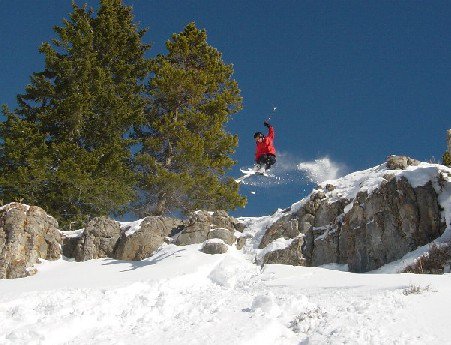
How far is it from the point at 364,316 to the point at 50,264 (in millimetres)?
10859

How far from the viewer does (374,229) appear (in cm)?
1425

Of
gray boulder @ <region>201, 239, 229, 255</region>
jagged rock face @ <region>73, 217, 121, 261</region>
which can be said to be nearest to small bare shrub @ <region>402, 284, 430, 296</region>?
gray boulder @ <region>201, 239, 229, 255</region>

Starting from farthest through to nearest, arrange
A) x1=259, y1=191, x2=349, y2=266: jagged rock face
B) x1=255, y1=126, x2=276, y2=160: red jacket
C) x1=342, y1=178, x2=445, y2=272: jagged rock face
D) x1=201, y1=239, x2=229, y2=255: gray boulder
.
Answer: x1=255, y1=126, x2=276, y2=160: red jacket → x1=259, y1=191, x2=349, y2=266: jagged rock face → x1=201, y1=239, x2=229, y2=255: gray boulder → x1=342, y1=178, x2=445, y2=272: jagged rock face

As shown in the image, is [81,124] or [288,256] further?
[81,124]

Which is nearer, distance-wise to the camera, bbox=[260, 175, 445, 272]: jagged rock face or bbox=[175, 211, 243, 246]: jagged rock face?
bbox=[260, 175, 445, 272]: jagged rock face

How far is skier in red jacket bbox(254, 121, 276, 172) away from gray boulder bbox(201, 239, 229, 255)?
3640mm

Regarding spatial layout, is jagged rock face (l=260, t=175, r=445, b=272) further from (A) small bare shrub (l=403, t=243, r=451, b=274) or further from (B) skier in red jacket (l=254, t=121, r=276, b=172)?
(B) skier in red jacket (l=254, t=121, r=276, b=172)

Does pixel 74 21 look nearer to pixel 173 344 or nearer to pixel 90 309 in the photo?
→ pixel 90 309

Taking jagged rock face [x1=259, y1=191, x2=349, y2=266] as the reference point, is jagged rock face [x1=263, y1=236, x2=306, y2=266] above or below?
below

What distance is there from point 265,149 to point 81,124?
9.59 m

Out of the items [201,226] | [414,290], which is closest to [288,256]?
[201,226]

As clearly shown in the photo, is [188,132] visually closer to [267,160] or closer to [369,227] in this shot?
[267,160]

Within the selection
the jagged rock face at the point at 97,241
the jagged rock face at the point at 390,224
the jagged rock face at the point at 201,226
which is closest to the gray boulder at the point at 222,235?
the jagged rock face at the point at 201,226

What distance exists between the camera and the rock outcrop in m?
13.8
